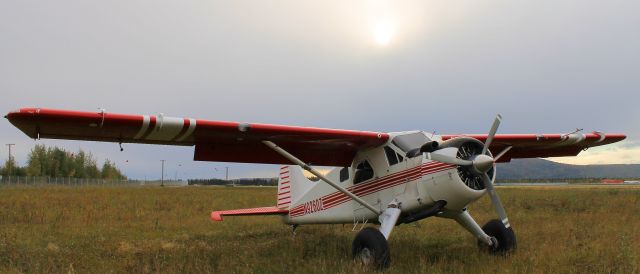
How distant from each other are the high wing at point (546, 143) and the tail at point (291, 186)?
12.1 ft

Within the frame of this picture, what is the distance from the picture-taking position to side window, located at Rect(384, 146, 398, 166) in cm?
812

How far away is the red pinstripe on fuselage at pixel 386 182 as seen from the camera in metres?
7.25

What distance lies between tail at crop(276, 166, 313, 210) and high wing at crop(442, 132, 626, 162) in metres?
3.69

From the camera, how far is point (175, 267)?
7.16m

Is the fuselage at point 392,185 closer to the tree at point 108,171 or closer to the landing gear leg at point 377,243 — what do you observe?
the landing gear leg at point 377,243

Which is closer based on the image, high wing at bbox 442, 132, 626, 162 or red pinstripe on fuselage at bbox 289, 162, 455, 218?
red pinstripe on fuselage at bbox 289, 162, 455, 218

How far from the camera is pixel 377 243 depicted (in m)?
6.90

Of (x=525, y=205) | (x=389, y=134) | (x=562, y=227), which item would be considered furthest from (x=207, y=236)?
(x=525, y=205)

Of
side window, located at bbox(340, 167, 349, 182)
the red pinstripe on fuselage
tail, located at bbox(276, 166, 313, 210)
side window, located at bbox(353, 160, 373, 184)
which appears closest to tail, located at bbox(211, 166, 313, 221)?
tail, located at bbox(276, 166, 313, 210)

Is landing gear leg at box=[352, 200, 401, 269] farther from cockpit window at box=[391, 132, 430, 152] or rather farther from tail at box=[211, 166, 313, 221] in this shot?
tail at box=[211, 166, 313, 221]

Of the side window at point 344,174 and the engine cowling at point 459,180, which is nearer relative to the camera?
the engine cowling at point 459,180

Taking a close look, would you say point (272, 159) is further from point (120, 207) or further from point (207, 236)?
point (120, 207)

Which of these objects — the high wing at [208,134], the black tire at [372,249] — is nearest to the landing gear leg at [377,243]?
the black tire at [372,249]

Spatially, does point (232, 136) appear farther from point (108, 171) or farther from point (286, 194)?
point (108, 171)
